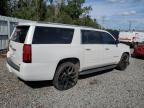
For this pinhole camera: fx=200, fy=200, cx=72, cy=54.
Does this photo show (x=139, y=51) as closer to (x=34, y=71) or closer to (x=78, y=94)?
(x=78, y=94)

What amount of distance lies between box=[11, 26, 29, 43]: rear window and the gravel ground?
142 centimetres

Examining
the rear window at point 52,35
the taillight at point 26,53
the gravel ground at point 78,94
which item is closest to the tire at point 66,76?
the gravel ground at point 78,94

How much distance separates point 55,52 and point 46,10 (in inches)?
1163

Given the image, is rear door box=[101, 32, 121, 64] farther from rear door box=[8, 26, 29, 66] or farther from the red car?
the red car

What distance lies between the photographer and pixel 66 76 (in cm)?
589

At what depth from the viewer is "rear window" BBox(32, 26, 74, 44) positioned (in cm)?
509

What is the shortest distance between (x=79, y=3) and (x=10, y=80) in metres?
38.2

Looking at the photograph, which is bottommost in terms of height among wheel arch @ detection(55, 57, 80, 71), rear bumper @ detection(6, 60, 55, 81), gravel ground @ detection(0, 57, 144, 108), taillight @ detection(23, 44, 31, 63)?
gravel ground @ detection(0, 57, 144, 108)

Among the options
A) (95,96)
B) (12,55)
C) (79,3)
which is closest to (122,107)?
(95,96)

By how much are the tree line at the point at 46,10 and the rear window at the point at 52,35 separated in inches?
947

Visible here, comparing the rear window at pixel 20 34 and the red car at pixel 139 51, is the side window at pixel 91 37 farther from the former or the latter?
the red car at pixel 139 51

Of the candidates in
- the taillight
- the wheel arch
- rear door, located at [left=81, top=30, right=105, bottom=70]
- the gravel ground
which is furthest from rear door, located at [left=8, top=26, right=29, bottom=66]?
rear door, located at [left=81, top=30, right=105, bottom=70]

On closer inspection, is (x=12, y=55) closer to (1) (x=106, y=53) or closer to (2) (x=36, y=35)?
(2) (x=36, y=35)

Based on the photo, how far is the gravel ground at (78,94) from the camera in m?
4.88
